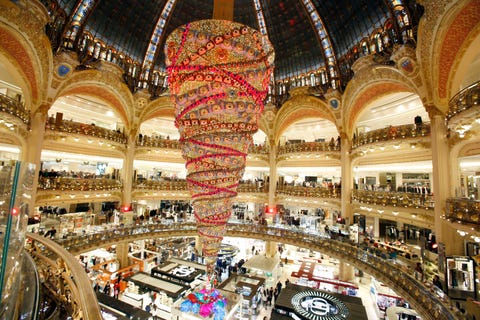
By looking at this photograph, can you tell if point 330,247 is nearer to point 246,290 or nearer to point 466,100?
point 246,290

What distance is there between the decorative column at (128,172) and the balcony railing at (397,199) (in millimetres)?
16921

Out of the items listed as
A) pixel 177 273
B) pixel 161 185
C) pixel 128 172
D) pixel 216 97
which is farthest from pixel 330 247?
pixel 128 172

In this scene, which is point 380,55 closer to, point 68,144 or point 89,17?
point 89,17

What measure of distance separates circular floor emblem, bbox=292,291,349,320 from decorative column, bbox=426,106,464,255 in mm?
5352

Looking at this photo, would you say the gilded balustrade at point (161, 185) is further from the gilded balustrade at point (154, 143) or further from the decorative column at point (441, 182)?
the decorative column at point (441, 182)

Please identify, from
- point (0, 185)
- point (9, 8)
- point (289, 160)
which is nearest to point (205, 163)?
point (0, 185)

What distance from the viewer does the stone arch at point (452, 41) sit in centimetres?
954

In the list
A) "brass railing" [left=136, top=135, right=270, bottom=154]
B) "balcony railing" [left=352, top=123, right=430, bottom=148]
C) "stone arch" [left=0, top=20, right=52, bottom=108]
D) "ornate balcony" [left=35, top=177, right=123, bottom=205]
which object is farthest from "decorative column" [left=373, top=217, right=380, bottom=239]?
"stone arch" [left=0, top=20, right=52, bottom=108]

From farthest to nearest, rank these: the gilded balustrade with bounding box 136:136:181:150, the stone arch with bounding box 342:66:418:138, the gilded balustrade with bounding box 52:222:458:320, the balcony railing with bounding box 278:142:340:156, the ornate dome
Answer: the gilded balustrade with bounding box 136:136:181:150, the balcony railing with bounding box 278:142:340:156, the ornate dome, the stone arch with bounding box 342:66:418:138, the gilded balustrade with bounding box 52:222:458:320

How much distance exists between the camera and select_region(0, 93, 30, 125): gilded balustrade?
11343mm

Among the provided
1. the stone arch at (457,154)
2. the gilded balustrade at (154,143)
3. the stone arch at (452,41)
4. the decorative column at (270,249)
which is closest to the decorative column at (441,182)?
the stone arch at (457,154)

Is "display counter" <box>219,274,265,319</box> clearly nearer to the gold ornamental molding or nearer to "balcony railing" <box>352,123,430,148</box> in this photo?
"balcony railing" <box>352,123,430,148</box>

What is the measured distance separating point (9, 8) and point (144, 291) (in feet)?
50.3

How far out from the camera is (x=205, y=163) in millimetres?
6773
